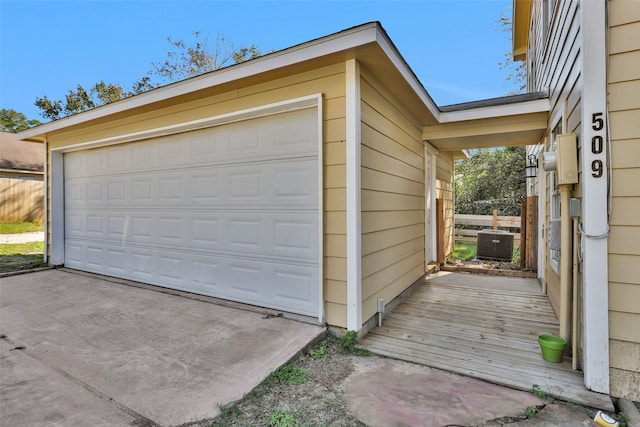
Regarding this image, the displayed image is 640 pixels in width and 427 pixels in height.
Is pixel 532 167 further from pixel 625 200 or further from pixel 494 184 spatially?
pixel 494 184

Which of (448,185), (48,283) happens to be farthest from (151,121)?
(448,185)

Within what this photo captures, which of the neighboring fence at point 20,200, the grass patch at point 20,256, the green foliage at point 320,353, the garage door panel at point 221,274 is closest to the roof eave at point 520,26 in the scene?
the garage door panel at point 221,274

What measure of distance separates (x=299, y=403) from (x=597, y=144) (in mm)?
2513

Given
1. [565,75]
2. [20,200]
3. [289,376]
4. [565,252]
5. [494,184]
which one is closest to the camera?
[289,376]

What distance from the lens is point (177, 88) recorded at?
12.5 ft

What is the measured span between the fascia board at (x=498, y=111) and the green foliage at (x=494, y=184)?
27.9 ft

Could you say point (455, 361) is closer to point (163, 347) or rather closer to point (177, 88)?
point (163, 347)

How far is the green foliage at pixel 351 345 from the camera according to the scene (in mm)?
2756

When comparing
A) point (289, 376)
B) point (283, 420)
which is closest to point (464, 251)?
point (289, 376)

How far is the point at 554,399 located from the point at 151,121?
5.25m

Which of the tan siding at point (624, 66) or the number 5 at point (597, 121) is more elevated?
the tan siding at point (624, 66)

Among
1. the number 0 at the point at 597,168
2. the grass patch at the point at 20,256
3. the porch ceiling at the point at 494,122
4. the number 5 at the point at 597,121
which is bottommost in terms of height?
the grass patch at the point at 20,256

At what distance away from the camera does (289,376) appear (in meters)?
2.30

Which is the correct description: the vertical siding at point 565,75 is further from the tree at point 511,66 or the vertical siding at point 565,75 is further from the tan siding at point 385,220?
the tree at point 511,66
